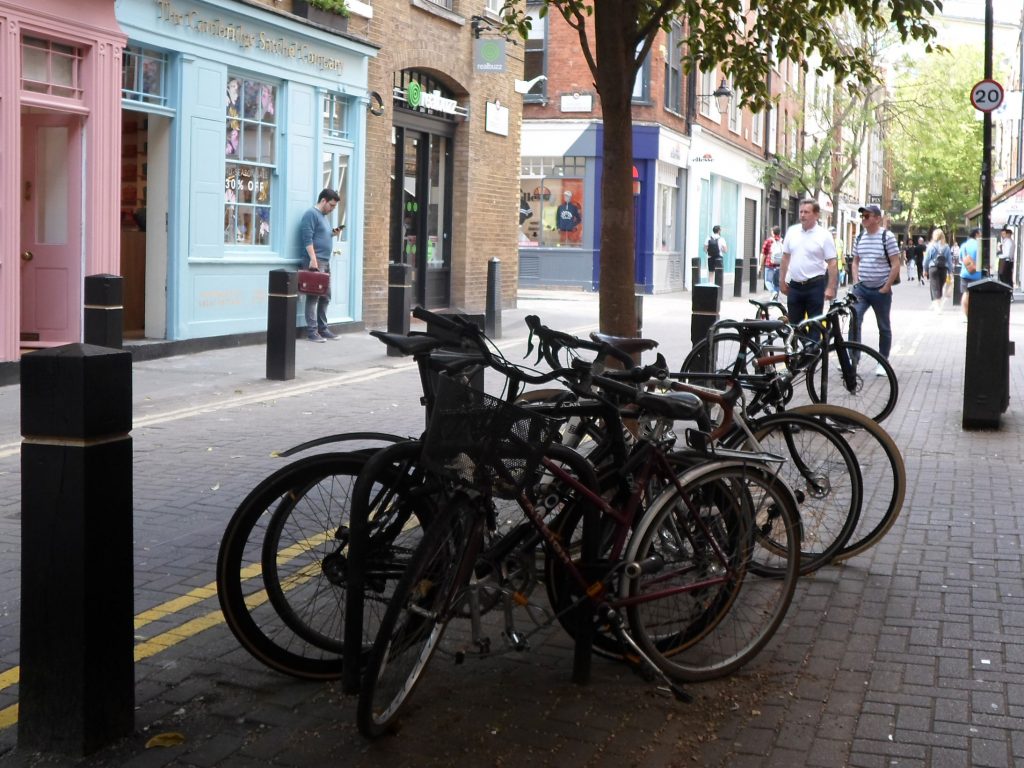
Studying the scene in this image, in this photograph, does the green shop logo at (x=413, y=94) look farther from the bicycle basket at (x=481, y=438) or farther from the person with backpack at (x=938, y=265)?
the person with backpack at (x=938, y=265)

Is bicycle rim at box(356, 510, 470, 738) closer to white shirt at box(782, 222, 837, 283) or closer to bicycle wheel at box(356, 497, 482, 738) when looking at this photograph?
bicycle wheel at box(356, 497, 482, 738)

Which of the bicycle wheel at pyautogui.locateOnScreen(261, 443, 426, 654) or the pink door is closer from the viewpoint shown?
the bicycle wheel at pyautogui.locateOnScreen(261, 443, 426, 654)

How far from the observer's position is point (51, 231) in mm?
13109

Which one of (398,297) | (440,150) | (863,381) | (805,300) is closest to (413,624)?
(863,381)

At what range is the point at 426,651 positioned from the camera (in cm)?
388

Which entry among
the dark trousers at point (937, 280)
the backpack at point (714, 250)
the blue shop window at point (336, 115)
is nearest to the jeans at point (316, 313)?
the blue shop window at point (336, 115)

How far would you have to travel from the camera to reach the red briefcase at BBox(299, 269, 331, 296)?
1540 cm

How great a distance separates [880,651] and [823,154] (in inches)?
1718

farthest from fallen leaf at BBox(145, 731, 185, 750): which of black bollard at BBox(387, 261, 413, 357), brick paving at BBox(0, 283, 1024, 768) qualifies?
black bollard at BBox(387, 261, 413, 357)

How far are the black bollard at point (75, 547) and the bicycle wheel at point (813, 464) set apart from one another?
8.85 ft

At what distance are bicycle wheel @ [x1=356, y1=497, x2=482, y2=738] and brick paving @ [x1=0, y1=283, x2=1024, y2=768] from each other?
15 centimetres

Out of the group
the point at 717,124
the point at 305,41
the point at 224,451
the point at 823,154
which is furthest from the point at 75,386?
the point at 823,154

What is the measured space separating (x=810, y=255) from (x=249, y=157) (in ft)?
21.8

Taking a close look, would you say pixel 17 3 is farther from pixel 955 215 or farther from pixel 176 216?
pixel 955 215
